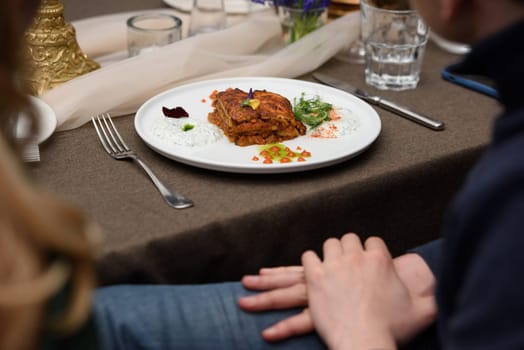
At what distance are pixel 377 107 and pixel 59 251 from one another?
96cm

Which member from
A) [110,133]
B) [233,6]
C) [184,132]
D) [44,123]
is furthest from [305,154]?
[233,6]

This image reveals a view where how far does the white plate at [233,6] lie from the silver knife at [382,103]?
0.46 metres

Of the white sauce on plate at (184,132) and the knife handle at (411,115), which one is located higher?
the white sauce on plate at (184,132)

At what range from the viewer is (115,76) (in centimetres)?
136

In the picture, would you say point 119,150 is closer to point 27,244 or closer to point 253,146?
point 253,146

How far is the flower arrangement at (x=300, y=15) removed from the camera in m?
1.64

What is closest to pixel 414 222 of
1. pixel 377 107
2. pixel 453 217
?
pixel 377 107

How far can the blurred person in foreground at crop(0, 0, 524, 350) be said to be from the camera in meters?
0.49

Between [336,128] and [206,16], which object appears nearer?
[336,128]

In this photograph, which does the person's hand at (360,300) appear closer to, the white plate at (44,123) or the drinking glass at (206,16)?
the white plate at (44,123)

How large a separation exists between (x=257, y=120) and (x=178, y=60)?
0.36m

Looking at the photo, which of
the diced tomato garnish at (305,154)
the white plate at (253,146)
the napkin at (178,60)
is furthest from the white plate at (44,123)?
the diced tomato garnish at (305,154)

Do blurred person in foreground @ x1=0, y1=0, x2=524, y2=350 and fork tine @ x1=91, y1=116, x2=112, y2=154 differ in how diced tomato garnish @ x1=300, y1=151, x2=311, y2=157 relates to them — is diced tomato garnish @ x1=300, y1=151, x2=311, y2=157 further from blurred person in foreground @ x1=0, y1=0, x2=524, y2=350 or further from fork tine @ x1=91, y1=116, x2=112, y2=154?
fork tine @ x1=91, y1=116, x2=112, y2=154

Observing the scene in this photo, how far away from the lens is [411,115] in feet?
4.33
